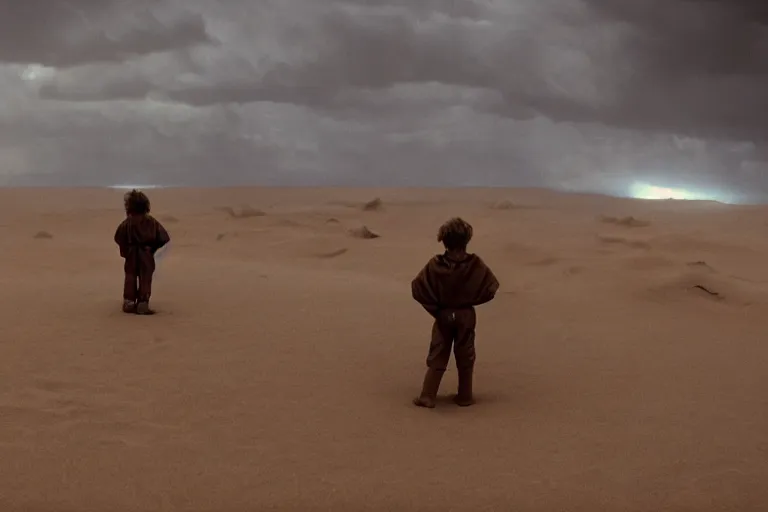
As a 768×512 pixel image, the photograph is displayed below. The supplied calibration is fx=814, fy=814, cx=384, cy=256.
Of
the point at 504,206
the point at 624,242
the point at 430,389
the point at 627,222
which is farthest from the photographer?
the point at 504,206

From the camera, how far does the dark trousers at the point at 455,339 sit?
4965 mm

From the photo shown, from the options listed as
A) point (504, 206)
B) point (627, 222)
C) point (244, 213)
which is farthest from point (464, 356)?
point (504, 206)

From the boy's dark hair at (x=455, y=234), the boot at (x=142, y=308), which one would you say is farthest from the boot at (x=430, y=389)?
the boot at (x=142, y=308)

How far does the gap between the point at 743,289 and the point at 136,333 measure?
614 centimetres

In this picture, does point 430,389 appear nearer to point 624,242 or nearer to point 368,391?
point 368,391

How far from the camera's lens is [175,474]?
3699 millimetres

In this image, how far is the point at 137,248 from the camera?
6809mm

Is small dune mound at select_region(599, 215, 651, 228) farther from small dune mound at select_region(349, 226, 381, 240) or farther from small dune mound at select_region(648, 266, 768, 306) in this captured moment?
small dune mound at select_region(648, 266, 768, 306)

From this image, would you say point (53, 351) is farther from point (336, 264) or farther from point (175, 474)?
point (336, 264)

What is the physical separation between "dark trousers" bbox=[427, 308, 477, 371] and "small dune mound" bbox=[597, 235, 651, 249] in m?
7.41

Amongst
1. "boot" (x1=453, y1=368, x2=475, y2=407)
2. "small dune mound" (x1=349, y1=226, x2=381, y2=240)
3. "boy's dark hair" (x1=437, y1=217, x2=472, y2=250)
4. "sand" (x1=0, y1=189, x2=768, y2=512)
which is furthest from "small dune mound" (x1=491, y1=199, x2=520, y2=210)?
"boot" (x1=453, y1=368, x2=475, y2=407)

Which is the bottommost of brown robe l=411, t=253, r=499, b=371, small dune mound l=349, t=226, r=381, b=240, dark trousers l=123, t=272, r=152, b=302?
dark trousers l=123, t=272, r=152, b=302

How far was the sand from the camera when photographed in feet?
12.1

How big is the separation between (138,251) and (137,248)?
3cm
